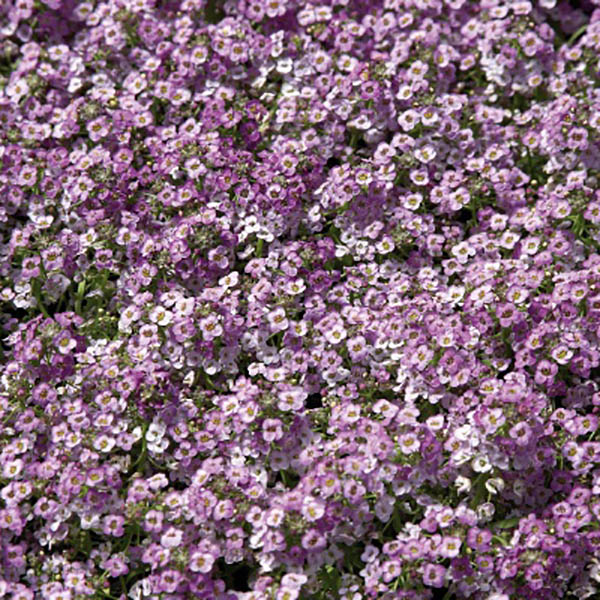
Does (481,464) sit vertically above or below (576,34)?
below

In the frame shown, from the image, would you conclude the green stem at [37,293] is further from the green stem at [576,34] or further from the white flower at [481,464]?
the green stem at [576,34]

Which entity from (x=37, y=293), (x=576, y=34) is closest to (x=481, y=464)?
(x=37, y=293)

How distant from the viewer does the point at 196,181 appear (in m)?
5.80

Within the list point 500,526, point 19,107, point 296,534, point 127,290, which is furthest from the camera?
point 19,107

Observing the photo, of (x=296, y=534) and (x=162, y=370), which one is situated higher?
(x=162, y=370)

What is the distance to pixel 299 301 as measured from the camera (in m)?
5.50

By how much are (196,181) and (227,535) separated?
201 centimetres

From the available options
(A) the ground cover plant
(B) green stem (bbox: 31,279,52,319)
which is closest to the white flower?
(A) the ground cover plant

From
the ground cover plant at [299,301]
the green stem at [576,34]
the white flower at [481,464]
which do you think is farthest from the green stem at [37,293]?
the green stem at [576,34]

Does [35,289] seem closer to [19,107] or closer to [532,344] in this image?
[19,107]

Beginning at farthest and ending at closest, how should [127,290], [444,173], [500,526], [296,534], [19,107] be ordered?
[19,107]
[444,173]
[127,290]
[500,526]
[296,534]

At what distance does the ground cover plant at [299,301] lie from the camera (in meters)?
4.76

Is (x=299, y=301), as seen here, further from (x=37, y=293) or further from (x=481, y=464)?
(x=37, y=293)

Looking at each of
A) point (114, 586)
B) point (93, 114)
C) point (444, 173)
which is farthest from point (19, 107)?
point (114, 586)
